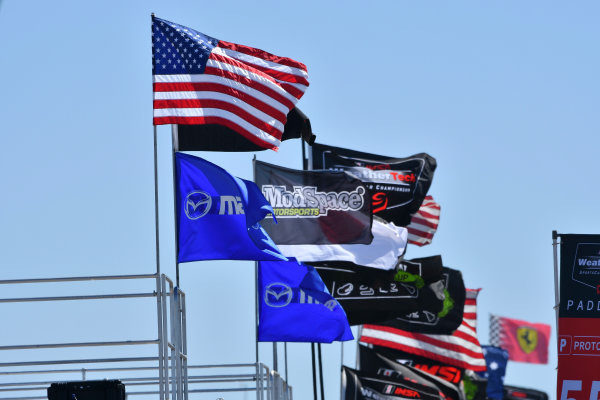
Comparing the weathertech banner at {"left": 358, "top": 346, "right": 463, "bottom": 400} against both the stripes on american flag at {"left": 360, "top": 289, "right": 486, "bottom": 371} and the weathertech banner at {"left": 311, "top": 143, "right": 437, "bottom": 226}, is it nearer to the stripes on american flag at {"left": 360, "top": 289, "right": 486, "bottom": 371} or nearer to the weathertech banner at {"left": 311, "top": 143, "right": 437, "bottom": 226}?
the stripes on american flag at {"left": 360, "top": 289, "right": 486, "bottom": 371}

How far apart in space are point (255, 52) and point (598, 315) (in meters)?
5.85

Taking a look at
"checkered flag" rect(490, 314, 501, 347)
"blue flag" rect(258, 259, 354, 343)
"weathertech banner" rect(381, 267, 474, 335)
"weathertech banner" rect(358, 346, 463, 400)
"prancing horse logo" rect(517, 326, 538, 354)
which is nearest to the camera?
"blue flag" rect(258, 259, 354, 343)

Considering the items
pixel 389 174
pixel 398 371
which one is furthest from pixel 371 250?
pixel 398 371

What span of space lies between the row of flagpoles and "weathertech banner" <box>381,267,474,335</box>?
0.03 metres

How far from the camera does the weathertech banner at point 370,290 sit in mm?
25938

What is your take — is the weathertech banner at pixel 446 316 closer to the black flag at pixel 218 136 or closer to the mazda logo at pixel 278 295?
the mazda logo at pixel 278 295

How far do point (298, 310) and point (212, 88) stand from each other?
5826mm

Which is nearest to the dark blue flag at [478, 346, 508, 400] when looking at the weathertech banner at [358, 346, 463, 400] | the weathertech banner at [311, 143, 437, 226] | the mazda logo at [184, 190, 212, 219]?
the weathertech banner at [358, 346, 463, 400]

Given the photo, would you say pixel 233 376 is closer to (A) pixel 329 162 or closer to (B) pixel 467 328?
(A) pixel 329 162

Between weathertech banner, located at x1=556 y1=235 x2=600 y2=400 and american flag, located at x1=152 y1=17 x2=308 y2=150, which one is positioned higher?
american flag, located at x1=152 y1=17 x2=308 y2=150

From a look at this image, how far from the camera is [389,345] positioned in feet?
109

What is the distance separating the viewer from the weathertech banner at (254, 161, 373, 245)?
24.6 metres

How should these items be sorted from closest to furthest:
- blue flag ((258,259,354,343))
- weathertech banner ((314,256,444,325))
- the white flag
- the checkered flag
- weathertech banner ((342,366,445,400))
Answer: blue flag ((258,259,354,343))
the white flag
weathertech banner ((314,256,444,325))
weathertech banner ((342,366,445,400))
the checkered flag

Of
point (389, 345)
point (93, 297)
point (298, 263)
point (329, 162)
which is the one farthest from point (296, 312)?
point (389, 345)
